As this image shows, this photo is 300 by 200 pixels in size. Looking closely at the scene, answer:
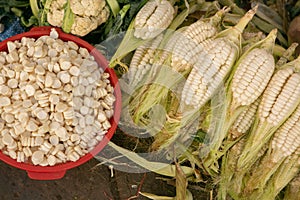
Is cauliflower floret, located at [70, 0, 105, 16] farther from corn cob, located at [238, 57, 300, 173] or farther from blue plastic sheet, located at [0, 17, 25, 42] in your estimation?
corn cob, located at [238, 57, 300, 173]

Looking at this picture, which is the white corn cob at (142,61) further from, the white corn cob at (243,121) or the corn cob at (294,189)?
the corn cob at (294,189)

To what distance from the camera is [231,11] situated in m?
2.54

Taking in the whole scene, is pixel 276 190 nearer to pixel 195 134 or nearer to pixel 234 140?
A: pixel 234 140

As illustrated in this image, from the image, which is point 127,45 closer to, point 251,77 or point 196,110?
point 196,110

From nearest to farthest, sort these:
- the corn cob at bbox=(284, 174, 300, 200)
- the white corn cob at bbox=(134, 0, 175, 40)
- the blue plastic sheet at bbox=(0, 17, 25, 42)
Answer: the white corn cob at bbox=(134, 0, 175, 40) → the corn cob at bbox=(284, 174, 300, 200) → the blue plastic sheet at bbox=(0, 17, 25, 42)

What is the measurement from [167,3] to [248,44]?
1.29ft

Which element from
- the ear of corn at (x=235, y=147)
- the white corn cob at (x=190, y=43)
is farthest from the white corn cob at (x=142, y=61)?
the ear of corn at (x=235, y=147)

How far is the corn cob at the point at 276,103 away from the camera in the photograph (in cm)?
217

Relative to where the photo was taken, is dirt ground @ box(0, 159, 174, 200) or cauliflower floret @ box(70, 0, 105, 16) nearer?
cauliflower floret @ box(70, 0, 105, 16)

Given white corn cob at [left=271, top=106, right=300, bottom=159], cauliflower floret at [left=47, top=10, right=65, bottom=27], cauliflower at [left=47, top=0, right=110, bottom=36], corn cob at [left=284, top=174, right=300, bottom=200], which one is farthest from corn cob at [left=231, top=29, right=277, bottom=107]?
cauliflower floret at [left=47, top=10, right=65, bottom=27]

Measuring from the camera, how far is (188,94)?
7.23ft

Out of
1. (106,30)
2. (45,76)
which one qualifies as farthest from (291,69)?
(45,76)

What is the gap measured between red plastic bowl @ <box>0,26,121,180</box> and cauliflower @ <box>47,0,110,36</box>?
1.5 inches

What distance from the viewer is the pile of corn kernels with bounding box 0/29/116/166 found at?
2.14 metres
